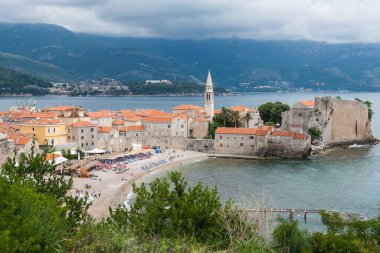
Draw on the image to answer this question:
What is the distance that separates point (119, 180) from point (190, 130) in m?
20.8

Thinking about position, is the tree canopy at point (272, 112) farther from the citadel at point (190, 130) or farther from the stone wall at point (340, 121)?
the stone wall at point (340, 121)

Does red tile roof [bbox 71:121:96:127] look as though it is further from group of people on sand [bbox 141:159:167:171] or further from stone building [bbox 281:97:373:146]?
stone building [bbox 281:97:373:146]

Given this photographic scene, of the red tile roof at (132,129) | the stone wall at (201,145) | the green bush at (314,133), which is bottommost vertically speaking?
the stone wall at (201,145)

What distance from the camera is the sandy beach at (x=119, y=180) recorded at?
1159 inches

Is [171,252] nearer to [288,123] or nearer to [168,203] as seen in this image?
[168,203]

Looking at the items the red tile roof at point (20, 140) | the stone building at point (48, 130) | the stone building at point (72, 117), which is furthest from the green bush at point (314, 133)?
the red tile roof at point (20, 140)

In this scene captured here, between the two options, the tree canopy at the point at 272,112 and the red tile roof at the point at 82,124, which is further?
the tree canopy at the point at 272,112

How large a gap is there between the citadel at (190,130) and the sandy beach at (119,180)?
10.5 ft

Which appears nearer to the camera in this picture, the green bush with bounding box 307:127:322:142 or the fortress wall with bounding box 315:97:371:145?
the green bush with bounding box 307:127:322:142

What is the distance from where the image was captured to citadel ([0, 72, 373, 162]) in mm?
46938

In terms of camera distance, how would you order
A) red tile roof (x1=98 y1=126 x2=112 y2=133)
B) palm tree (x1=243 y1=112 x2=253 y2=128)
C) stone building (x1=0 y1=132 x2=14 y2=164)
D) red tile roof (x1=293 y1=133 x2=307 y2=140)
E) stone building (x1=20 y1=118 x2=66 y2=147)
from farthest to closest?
palm tree (x1=243 y1=112 x2=253 y2=128), red tile roof (x1=98 y1=126 x2=112 y2=133), red tile roof (x1=293 y1=133 x2=307 y2=140), stone building (x1=20 y1=118 x2=66 y2=147), stone building (x1=0 y1=132 x2=14 y2=164)

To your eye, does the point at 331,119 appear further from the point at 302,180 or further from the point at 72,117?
the point at 72,117

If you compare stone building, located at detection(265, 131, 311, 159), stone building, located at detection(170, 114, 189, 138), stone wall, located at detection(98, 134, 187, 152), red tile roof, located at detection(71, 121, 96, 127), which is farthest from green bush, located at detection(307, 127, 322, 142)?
red tile roof, located at detection(71, 121, 96, 127)

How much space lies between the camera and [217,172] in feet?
135
